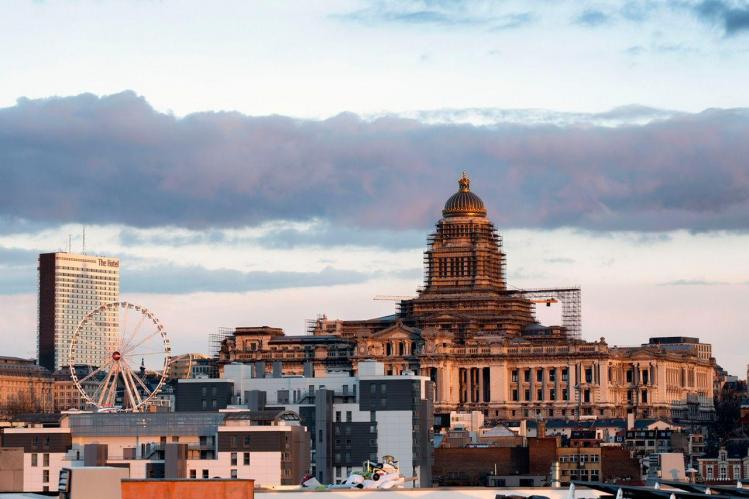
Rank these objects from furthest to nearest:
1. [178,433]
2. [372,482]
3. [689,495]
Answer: [178,433] → [372,482] → [689,495]

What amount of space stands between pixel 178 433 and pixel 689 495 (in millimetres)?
129855

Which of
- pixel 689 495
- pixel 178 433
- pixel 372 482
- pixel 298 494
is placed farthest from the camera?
pixel 178 433

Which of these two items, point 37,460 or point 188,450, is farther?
point 37,460

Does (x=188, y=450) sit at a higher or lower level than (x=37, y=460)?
higher

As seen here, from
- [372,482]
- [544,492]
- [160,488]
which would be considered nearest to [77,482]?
[160,488]

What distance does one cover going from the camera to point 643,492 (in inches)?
2835

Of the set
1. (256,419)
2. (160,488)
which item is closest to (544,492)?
(160,488)

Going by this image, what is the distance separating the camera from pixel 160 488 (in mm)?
83062

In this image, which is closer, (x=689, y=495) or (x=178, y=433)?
(x=689, y=495)

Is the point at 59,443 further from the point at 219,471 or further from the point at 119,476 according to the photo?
the point at 119,476

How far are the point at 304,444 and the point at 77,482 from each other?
119 meters

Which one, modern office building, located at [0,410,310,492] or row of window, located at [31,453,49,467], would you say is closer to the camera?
modern office building, located at [0,410,310,492]

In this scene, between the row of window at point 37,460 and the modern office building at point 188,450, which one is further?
the row of window at point 37,460

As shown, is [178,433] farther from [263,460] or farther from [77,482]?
[77,482]
